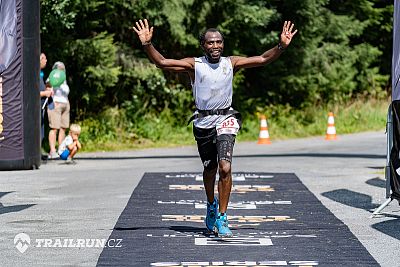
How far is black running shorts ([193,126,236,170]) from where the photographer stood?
10.1 metres

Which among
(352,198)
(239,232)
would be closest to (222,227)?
(239,232)

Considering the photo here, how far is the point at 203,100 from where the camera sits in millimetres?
10242

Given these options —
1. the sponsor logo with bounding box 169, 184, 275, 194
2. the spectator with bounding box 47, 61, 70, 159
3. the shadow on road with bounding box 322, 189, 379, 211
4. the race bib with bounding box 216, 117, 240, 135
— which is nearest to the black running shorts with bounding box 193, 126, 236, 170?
the race bib with bounding box 216, 117, 240, 135

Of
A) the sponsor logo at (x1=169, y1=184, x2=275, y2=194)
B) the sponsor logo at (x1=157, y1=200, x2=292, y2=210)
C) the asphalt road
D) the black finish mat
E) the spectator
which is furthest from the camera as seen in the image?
the spectator

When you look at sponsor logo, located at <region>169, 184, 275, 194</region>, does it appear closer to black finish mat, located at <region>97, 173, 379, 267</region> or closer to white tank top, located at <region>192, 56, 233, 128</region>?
black finish mat, located at <region>97, 173, 379, 267</region>

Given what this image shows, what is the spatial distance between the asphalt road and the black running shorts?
118cm

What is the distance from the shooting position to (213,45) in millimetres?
10164

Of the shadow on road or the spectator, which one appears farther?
the spectator

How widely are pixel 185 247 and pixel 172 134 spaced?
16.8 meters

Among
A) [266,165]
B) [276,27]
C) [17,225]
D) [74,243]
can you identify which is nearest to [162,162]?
[266,165]

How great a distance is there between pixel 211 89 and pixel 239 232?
1.39m

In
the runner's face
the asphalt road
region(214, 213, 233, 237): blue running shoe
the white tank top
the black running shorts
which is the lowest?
the asphalt road

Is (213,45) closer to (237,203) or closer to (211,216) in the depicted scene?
(211,216)

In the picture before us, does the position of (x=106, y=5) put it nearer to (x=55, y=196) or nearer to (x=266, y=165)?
(x=266, y=165)
